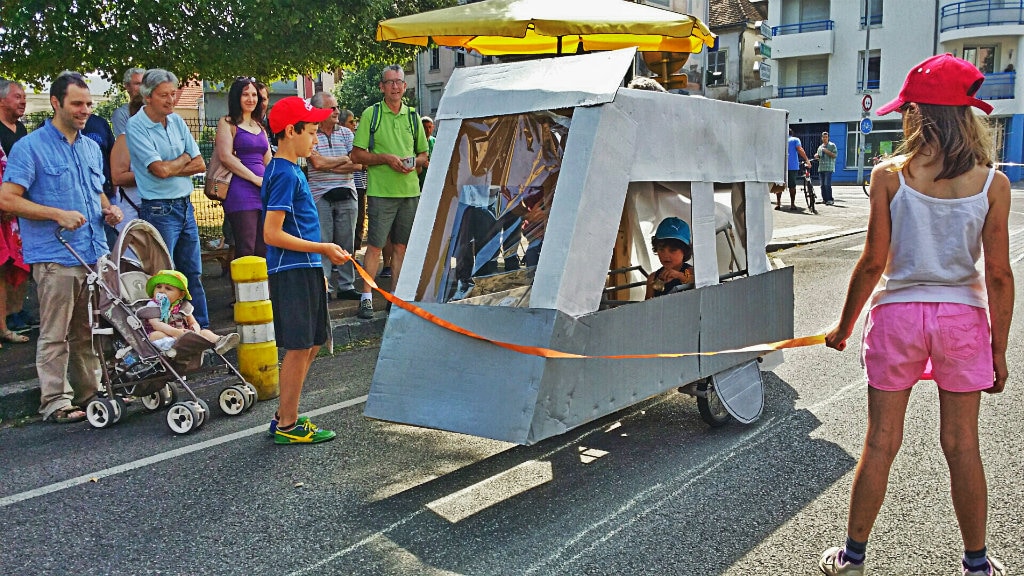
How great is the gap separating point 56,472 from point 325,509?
1.72 meters

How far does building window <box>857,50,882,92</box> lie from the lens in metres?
46.1

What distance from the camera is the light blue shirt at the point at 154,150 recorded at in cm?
724

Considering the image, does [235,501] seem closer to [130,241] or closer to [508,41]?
[130,241]

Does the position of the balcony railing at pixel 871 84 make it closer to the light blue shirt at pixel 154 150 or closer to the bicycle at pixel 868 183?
the bicycle at pixel 868 183

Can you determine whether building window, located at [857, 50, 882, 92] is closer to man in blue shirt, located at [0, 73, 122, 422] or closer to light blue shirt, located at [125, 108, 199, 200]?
light blue shirt, located at [125, 108, 199, 200]

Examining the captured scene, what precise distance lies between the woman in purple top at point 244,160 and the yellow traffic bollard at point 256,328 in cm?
158

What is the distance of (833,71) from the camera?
1855 inches

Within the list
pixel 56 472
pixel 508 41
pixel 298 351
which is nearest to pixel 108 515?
pixel 56 472

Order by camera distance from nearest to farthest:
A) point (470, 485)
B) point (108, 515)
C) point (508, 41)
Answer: point (108, 515) < point (470, 485) < point (508, 41)

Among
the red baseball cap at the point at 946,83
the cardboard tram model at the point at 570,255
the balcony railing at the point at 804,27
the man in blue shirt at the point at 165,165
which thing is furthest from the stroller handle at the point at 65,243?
the balcony railing at the point at 804,27

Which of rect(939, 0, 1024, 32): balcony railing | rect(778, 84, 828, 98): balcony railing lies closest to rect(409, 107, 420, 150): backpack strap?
rect(939, 0, 1024, 32): balcony railing

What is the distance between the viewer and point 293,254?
5195mm

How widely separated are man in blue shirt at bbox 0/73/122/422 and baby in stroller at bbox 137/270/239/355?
0.55 metres

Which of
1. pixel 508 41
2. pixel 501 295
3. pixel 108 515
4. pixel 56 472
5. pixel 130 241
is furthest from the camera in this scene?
pixel 508 41
